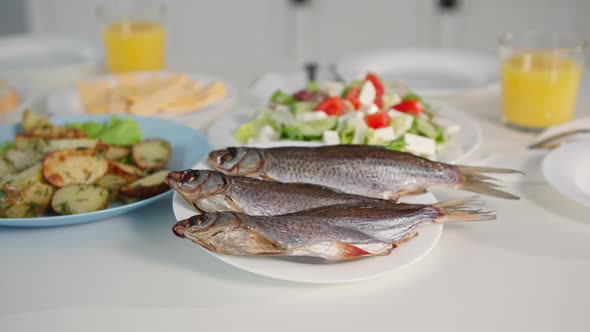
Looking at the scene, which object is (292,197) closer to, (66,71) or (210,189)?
(210,189)

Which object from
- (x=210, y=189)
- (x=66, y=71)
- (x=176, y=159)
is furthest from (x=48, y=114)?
(x=210, y=189)

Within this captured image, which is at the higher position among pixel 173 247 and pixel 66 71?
pixel 66 71

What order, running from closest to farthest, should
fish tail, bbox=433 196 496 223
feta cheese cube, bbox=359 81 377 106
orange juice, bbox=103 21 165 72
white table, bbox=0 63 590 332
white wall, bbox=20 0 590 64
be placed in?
white table, bbox=0 63 590 332
fish tail, bbox=433 196 496 223
feta cheese cube, bbox=359 81 377 106
orange juice, bbox=103 21 165 72
white wall, bbox=20 0 590 64

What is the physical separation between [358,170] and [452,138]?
0.49 m

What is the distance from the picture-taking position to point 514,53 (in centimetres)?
191

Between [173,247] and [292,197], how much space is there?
0.27 m

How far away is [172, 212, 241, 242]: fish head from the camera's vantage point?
106 centimetres

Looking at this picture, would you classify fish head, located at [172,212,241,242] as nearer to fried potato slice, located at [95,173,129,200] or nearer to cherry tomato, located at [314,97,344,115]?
fried potato slice, located at [95,173,129,200]

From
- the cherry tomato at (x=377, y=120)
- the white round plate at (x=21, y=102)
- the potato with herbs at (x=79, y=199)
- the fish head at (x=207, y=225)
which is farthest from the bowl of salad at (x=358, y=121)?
the white round plate at (x=21, y=102)

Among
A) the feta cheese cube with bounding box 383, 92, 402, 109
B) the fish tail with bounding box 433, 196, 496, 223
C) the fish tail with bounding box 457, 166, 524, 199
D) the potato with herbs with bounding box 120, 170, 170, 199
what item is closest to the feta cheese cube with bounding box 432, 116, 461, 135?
the feta cheese cube with bounding box 383, 92, 402, 109

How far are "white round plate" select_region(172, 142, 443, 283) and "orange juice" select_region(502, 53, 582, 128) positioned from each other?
2.96 feet

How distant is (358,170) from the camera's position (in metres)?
1.32

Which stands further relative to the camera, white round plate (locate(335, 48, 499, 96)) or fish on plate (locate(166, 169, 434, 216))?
white round plate (locate(335, 48, 499, 96))

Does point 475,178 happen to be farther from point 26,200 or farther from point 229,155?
point 26,200
